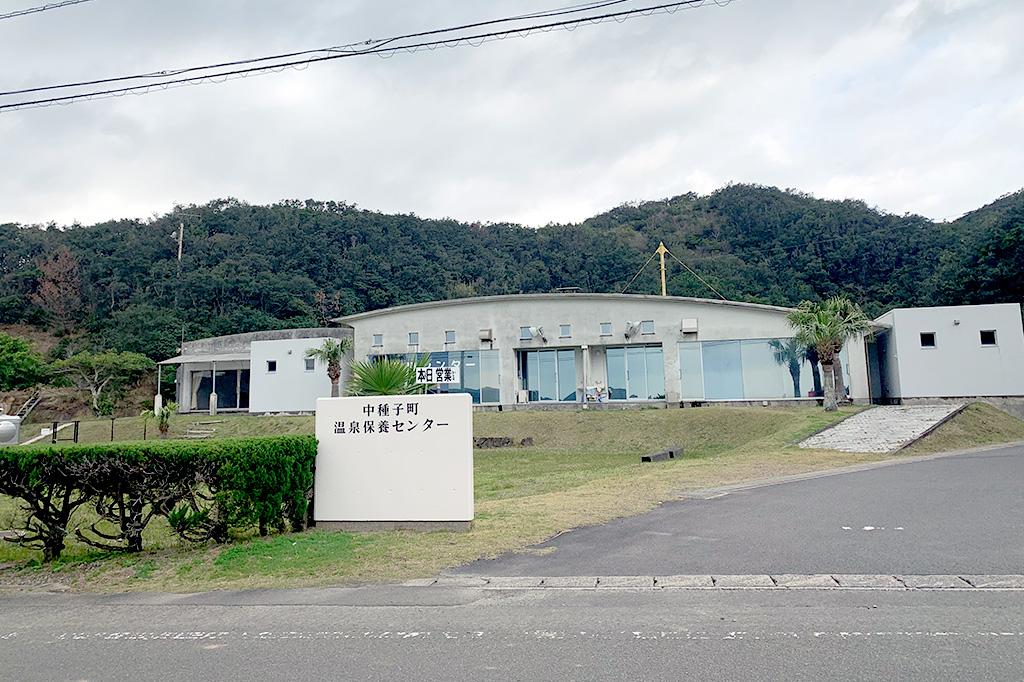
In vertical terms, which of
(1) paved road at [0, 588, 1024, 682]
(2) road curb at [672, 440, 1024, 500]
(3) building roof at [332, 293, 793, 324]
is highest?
(3) building roof at [332, 293, 793, 324]

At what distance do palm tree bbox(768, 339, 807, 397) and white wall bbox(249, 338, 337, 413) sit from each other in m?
19.0

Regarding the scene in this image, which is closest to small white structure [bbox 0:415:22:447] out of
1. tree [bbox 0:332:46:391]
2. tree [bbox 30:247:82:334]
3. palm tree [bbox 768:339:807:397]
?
palm tree [bbox 768:339:807:397]

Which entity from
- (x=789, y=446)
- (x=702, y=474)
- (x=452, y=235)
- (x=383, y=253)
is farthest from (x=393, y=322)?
(x=452, y=235)

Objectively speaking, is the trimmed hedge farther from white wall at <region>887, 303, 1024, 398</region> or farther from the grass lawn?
white wall at <region>887, 303, 1024, 398</region>

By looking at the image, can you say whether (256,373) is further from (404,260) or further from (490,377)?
(404,260)

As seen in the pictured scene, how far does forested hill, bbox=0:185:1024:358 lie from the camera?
5541cm

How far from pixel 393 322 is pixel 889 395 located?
2147cm

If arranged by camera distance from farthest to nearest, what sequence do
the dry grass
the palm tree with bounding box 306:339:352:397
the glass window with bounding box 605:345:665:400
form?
the palm tree with bounding box 306:339:352:397 < the glass window with bounding box 605:345:665:400 < the dry grass

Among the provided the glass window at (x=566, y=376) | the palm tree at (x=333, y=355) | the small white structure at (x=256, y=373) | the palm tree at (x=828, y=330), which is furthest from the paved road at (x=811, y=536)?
the small white structure at (x=256, y=373)

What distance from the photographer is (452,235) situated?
72062mm

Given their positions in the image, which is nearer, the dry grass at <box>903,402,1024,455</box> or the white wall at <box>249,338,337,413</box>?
the dry grass at <box>903,402,1024,455</box>

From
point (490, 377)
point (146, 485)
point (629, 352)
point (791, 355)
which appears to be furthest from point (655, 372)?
point (146, 485)

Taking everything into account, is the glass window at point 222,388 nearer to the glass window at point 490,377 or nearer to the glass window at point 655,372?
the glass window at point 490,377

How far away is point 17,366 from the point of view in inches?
1566
